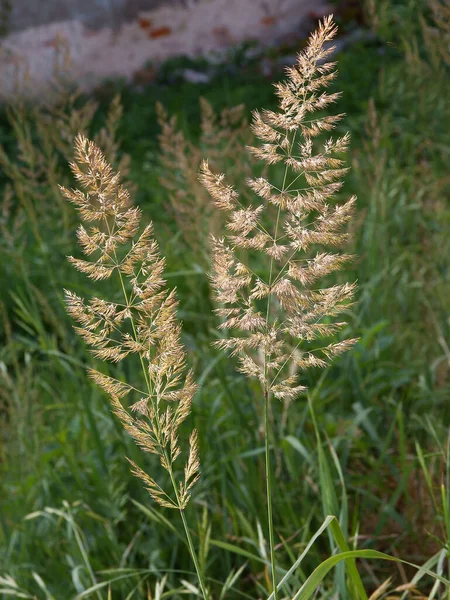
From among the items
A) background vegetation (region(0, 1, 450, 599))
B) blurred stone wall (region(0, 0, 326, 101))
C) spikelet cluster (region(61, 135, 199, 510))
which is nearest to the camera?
spikelet cluster (region(61, 135, 199, 510))

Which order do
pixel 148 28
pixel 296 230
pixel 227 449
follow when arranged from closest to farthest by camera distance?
pixel 296 230
pixel 227 449
pixel 148 28

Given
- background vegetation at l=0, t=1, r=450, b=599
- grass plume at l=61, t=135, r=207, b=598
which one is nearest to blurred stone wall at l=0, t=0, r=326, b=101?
background vegetation at l=0, t=1, r=450, b=599

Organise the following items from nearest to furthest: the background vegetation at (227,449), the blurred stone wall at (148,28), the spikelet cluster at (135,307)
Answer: the spikelet cluster at (135,307), the background vegetation at (227,449), the blurred stone wall at (148,28)

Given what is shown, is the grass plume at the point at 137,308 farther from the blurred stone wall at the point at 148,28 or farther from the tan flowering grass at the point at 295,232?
the blurred stone wall at the point at 148,28

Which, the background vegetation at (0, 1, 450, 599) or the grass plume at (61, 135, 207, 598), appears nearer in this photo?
the grass plume at (61, 135, 207, 598)

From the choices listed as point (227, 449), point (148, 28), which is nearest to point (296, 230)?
point (227, 449)

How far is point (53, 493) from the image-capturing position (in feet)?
8.27

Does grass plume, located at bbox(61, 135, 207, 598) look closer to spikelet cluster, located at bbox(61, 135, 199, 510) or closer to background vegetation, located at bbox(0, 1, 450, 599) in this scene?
spikelet cluster, located at bbox(61, 135, 199, 510)

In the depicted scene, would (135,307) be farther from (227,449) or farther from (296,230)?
(227,449)

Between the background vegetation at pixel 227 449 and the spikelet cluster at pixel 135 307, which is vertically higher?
the spikelet cluster at pixel 135 307

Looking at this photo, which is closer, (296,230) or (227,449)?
(296,230)

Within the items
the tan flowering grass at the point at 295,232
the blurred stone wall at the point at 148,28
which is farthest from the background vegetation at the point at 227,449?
the blurred stone wall at the point at 148,28

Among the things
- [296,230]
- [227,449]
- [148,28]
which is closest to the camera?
[296,230]

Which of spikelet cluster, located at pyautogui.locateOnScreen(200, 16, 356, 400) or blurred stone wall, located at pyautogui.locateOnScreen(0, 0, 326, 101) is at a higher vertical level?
blurred stone wall, located at pyautogui.locateOnScreen(0, 0, 326, 101)
